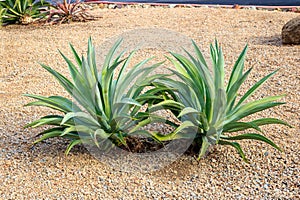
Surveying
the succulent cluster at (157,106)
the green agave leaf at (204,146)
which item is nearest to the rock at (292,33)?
the succulent cluster at (157,106)

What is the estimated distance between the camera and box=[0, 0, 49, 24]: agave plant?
7.96 metres

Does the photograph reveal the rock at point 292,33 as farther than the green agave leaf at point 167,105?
Yes

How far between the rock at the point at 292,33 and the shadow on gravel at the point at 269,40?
15cm

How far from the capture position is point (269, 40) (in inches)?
246

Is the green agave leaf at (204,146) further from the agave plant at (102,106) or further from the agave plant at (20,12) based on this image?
the agave plant at (20,12)

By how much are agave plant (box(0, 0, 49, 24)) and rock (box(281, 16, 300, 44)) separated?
4135 millimetres

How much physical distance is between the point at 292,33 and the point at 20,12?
Answer: 4662 millimetres

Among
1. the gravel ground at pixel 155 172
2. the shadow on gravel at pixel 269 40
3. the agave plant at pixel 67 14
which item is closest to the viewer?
the gravel ground at pixel 155 172

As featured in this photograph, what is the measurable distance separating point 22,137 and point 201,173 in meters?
1.51

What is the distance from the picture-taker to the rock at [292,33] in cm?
574

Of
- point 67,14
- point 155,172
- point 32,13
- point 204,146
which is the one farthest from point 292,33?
point 32,13

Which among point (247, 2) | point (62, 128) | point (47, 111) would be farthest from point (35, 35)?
point (247, 2)

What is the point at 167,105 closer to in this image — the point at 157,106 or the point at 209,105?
the point at 157,106

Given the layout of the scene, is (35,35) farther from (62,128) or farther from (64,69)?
(62,128)
